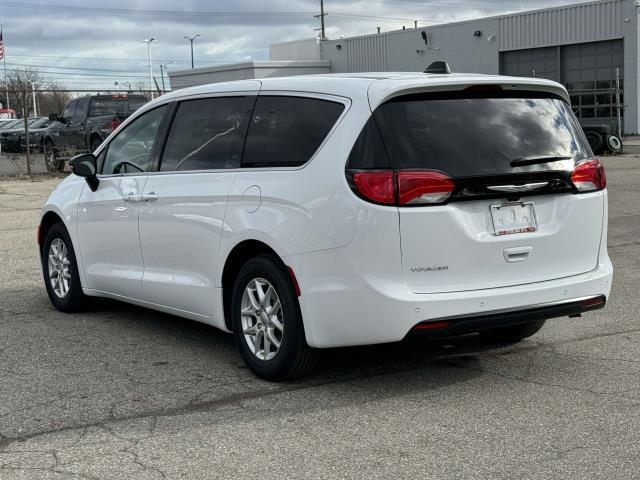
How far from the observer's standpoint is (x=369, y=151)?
5.04 metres

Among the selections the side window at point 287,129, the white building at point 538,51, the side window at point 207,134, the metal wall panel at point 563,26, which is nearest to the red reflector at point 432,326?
the side window at point 287,129

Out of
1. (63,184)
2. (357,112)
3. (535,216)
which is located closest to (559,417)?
(535,216)

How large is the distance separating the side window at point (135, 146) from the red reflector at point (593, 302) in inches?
122

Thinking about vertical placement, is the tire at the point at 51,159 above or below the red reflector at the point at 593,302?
below

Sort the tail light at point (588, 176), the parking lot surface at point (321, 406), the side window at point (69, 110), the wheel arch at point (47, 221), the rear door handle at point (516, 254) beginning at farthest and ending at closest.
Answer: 1. the side window at point (69, 110)
2. the wheel arch at point (47, 221)
3. the tail light at point (588, 176)
4. the rear door handle at point (516, 254)
5. the parking lot surface at point (321, 406)

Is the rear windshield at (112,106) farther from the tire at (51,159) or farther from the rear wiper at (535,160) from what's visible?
the rear wiper at (535,160)

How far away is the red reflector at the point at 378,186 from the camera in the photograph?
195 inches

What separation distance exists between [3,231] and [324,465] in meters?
9.96

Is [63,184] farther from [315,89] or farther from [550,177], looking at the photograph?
[550,177]

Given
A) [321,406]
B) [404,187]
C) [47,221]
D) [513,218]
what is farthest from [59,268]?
[513,218]

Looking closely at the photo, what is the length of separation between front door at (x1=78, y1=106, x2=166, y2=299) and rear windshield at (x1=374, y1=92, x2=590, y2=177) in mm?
2256

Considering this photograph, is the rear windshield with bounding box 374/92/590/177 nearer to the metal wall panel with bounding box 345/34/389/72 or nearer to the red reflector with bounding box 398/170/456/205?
the red reflector with bounding box 398/170/456/205

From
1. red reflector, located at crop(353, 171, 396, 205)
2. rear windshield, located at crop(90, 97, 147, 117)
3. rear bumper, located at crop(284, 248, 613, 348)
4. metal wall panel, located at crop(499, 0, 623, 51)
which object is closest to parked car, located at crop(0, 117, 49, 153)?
rear windshield, located at crop(90, 97, 147, 117)

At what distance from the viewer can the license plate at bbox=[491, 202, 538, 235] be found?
515 centimetres
